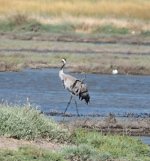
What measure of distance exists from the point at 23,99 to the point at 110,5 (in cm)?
3726

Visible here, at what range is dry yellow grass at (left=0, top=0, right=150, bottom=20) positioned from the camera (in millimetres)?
58781

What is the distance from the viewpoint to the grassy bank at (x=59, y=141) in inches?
536

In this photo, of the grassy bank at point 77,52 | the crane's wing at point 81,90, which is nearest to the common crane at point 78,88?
the crane's wing at point 81,90

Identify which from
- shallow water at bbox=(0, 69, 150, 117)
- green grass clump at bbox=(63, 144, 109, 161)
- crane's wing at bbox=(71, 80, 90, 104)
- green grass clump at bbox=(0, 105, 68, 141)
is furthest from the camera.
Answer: shallow water at bbox=(0, 69, 150, 117)

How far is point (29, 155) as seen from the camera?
44.0 feet

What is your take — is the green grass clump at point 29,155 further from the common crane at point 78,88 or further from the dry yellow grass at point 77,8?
the dry yellow grass at point 77,8

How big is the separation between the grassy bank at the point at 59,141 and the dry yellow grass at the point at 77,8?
1611 inches

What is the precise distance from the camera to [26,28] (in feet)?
177

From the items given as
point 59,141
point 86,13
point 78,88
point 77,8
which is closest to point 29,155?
point 59,141

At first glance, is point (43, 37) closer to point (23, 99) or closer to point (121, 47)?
point (121, 47)

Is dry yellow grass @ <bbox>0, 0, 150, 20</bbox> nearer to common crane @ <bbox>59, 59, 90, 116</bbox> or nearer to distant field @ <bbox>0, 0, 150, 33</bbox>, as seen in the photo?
distant field @ <bbox>0, 0, 150, 33</bbox>

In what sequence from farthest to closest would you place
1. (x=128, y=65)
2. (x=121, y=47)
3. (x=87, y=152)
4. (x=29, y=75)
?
(x=121, y=47) < (x=128, y=65) < (x=29, y=75) < (x=87, y=152)

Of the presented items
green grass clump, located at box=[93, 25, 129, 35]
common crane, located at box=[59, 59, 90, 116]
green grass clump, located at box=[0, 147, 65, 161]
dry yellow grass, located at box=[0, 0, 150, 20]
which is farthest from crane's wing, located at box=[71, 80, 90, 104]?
dry yellow grass, located at box=[0, 0, 150, 20]

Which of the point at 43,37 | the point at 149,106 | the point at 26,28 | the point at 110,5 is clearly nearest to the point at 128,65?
the point at 149,106
